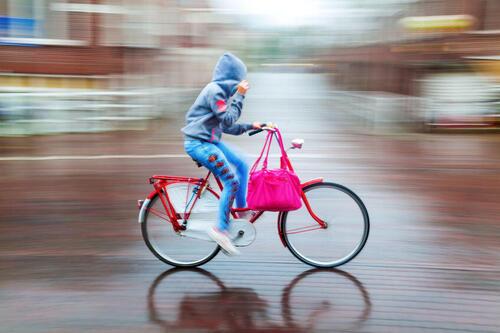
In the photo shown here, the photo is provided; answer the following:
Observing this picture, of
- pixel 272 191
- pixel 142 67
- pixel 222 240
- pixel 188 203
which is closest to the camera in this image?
pixel 272 191

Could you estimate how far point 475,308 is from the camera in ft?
14.0

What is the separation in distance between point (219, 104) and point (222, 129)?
299 millimetres

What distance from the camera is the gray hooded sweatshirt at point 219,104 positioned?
4.61 meters

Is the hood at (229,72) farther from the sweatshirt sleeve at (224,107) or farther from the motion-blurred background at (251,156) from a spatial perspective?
the motion-blurred background at (251,156)

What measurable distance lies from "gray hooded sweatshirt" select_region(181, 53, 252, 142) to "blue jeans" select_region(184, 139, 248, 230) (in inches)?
3.1

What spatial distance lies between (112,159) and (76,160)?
0.61 metres

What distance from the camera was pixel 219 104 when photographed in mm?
4594

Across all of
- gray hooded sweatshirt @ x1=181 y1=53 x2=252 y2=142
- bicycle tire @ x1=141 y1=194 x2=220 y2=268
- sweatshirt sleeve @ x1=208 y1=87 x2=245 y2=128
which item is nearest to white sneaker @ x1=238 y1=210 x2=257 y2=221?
bicycle tire @ x1=141 y1=194 x2=220 y2=268

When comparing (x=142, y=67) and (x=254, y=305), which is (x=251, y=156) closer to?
(x=254, y=305)

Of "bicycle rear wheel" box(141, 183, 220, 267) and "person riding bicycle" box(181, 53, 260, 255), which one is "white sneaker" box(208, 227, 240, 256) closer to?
"person riding bicycle" box(181, 53, 260, 255)

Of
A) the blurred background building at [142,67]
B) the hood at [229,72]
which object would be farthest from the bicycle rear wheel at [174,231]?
the blurred background building at [142,67]

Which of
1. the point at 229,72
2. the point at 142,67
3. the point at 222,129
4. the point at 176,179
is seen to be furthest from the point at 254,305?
the point at 142,67

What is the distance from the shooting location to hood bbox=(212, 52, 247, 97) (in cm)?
465

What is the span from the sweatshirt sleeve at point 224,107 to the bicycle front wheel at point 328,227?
2.89 feet
